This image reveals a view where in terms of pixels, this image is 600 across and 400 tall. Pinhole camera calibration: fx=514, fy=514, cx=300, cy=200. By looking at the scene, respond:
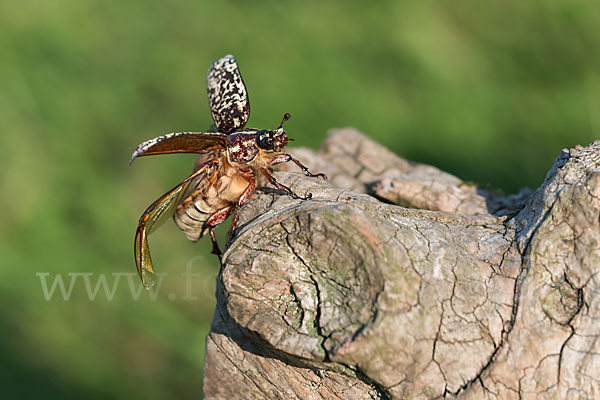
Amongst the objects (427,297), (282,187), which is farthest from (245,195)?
(427,297)

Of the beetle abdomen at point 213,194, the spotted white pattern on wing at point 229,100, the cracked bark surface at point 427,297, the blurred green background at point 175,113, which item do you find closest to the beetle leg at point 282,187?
the beetle abdomen at point 213,194

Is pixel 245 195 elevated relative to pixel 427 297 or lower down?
elevated

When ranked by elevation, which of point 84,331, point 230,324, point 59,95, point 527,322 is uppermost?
point 59,95

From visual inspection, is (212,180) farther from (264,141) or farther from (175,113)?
(175,113)

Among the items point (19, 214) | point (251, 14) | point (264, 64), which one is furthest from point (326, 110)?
point (19, 214)

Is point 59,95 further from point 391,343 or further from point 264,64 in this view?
point 391,343

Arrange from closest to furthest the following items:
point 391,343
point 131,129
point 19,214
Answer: point 391,343 < point 19,214 < point 131,129
